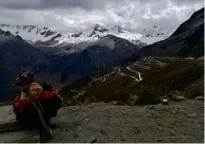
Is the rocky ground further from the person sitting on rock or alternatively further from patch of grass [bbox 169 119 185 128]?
the person sitting on rock

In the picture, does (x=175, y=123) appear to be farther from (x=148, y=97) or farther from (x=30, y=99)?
(x=30, y=99)

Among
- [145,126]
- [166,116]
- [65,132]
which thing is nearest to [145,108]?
[166,116]

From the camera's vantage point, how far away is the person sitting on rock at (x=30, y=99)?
46.7 feet

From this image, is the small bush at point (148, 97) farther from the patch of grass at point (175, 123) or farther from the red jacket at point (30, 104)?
the red jacket at point (30, 104)

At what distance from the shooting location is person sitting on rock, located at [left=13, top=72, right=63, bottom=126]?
14.2 metres

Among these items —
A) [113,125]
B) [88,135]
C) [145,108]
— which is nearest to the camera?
[88,135]

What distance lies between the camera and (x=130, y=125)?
561 inches

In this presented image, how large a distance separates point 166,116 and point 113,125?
7.31ft

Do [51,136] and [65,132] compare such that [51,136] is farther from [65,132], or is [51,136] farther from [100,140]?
[100,140]

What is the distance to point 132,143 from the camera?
12.4m

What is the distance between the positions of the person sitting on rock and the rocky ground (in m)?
0.59

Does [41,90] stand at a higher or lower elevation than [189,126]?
higher

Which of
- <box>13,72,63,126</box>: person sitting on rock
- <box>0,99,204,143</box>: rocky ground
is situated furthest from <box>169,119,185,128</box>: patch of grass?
<box>13,72,63,126</box>: person sitting on rock

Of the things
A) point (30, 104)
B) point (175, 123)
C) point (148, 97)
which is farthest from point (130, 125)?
point (148, 97)
